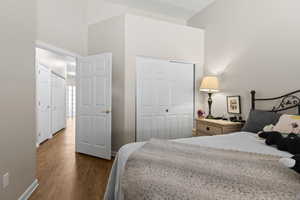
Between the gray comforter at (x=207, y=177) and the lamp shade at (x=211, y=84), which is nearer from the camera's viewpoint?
the gray comforter at (x=207, y=177)

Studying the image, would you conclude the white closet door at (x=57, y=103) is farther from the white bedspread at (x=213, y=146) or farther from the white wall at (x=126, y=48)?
the white bedspread at (x=213, y=146)

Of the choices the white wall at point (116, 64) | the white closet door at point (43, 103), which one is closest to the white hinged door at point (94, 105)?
the white wall at point (116, 64)

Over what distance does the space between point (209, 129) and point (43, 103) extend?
160 inches

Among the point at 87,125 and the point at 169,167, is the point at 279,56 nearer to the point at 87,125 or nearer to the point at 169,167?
the point at 169,167

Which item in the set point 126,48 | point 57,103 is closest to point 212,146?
point 126,48

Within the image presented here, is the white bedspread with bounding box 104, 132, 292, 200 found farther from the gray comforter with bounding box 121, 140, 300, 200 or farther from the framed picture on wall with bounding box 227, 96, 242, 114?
the framed picture on wall with bounding box 227, 96, 242, 114

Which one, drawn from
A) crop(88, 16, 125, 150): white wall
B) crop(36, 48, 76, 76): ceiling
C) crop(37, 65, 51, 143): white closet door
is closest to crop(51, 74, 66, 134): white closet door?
crop(36, 48, 76, 76): ceiling

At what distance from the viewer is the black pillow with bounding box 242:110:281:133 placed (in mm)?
2309

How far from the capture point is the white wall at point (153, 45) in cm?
343

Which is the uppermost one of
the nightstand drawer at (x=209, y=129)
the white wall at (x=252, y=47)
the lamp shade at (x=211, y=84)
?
the white wall at (x=252, y=47)

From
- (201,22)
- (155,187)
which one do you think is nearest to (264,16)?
(201,22)

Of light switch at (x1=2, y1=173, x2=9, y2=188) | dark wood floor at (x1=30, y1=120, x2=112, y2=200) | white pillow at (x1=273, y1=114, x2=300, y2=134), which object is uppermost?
white pillow at (x1=273, y1=114, x2=300, y2=134)

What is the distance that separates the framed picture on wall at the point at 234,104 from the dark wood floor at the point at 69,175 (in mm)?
2492

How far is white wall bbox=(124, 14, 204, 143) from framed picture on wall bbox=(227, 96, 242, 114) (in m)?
0.98
